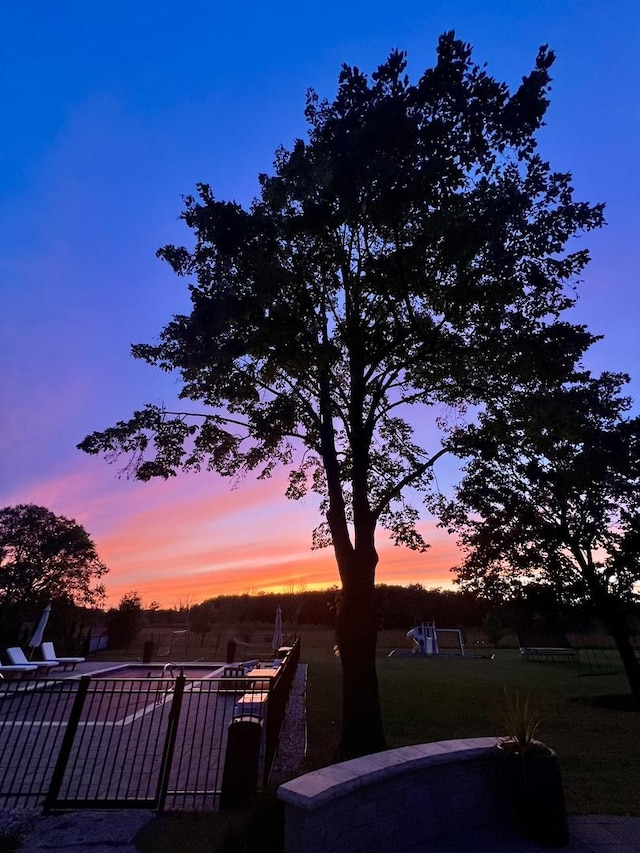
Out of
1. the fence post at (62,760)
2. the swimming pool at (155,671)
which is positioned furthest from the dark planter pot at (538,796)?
the swimming pool at (155,671)

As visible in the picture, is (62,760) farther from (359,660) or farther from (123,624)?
(123,624)

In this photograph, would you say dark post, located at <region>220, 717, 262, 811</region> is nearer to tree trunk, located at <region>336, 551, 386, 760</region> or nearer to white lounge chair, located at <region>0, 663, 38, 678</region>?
tree trunk, located at <region>336, 551, 386, 760</region>

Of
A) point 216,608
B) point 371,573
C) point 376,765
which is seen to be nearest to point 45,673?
point 371,573

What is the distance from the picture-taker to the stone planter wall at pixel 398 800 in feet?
13.1

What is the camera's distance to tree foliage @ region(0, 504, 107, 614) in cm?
3544

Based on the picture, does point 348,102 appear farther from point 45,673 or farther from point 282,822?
point 45,673

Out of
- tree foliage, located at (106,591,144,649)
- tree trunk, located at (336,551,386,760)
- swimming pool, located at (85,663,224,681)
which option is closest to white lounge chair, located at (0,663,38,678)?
swimming pool, located at (85,663,224,681)

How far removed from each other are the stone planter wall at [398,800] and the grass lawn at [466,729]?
1.68 feet

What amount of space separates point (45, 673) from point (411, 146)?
23335 millimetres

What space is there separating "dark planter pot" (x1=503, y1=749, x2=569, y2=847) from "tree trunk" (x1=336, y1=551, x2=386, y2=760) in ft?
11.9

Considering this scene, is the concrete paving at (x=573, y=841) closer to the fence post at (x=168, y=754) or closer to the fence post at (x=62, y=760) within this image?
the fence post at (x=168, y=754)

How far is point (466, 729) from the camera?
416 inches


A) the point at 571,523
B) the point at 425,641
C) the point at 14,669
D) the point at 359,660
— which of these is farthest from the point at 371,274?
the point at 425,641

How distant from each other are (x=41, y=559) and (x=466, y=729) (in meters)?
35.7
